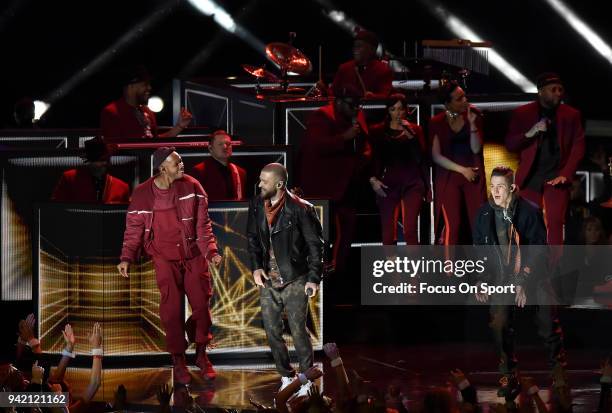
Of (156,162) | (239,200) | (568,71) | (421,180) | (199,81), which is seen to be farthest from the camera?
(568,71)

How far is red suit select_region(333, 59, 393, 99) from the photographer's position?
15.0 metres

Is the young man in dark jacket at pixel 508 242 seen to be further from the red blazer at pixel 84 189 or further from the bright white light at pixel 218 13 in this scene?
the bright white light at pixel 218 13

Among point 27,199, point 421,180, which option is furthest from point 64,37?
point 421,180

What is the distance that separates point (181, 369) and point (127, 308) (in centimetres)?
86

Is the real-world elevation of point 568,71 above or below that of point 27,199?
above

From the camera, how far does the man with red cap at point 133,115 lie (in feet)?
49.2

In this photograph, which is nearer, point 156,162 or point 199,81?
point 156,162

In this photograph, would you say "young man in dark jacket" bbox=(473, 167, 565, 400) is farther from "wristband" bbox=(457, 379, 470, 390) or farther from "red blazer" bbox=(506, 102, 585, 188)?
"wristband" bbox=(457, 379, 470, 390)

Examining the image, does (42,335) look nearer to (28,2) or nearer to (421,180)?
(421,180)

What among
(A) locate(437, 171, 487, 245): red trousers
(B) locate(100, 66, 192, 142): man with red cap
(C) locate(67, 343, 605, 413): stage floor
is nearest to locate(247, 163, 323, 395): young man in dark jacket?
(C) locate(67, 343, 605, 413): stage floor

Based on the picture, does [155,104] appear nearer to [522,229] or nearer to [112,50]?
[112,50]

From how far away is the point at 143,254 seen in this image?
13305mm

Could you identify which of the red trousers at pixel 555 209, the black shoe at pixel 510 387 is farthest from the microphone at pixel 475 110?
the black shoe at pixel 510 387

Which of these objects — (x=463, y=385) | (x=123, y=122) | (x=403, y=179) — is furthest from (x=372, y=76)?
(x=463, y=385)
